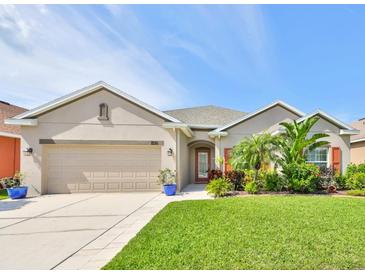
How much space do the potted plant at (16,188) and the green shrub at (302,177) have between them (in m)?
13.6

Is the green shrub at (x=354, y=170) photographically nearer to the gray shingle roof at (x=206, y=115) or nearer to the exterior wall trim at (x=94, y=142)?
the gray shingle roof at (x=206, y=115)

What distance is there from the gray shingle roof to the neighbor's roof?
1183 cm

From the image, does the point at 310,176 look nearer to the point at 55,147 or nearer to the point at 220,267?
the point at 220,267

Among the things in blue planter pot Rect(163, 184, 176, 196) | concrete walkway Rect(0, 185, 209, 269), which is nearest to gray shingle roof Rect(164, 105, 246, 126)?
blue planter pot Rect(163, 184, 176, 196)

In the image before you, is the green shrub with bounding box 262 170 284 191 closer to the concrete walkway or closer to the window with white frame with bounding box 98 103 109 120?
the concrete walkway

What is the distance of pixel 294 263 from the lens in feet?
12.5

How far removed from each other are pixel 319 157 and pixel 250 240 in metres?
12.5

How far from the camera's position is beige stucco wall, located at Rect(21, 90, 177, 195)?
12164mm

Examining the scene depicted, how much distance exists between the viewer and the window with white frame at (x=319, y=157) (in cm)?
1459

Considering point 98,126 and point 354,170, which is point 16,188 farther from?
point 354,170

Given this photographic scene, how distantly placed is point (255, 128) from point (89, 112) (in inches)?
423

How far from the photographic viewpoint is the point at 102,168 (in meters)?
12.5

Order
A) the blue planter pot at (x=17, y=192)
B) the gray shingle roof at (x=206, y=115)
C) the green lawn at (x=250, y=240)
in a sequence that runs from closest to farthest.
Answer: the green lawn at (x=250, y=240)
the blue planter pot at (x=17, y=192)
the gray shingle roof at (x=206, y=115)

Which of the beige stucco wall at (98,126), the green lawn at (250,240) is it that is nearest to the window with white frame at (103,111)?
the beige stucco wall at (98,126)
